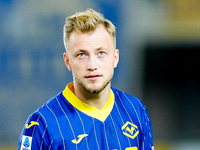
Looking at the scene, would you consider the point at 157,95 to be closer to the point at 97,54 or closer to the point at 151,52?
the point at 151,52

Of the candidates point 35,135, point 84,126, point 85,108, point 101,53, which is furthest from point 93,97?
point 35,135

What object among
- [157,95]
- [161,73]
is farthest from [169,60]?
[157,95]

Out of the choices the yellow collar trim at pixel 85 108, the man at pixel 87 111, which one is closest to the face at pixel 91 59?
the man at pixel 87 111

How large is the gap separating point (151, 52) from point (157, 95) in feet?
2.68

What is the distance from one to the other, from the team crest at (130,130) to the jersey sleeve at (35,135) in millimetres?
521

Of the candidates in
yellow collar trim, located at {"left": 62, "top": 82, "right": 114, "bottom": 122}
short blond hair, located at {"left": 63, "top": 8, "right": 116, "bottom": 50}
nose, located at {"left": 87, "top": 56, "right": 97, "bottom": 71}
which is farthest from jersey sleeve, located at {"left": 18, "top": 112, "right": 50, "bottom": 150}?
short blond hair, located at {"left": 63, "top": 8, "right": 116, "bottom": 50}

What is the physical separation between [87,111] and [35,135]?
1.23 ft

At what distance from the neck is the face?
60 mm

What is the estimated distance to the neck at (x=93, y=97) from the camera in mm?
1774

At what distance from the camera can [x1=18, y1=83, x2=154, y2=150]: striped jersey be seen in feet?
A: 5.32

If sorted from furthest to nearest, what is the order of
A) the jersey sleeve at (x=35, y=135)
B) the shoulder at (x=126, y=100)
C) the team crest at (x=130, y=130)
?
the shoulder at (x=126, y=100)
the team crest at (x=130, y=130)
the jersey sleeve at (x=35, y=135)

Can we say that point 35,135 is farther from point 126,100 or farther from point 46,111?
point 126,100

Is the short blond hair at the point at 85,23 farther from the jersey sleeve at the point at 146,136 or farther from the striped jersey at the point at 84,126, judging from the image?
the jersey sleeve at the point at 146,136

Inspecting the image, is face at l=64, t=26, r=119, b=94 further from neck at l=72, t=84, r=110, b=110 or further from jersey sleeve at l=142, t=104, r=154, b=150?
jersey sleeve at l=142, t=104, r=154, b=150
